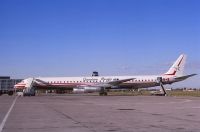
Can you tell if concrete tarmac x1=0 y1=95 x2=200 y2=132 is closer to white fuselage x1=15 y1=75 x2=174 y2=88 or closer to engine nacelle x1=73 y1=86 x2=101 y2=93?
engine nacelle x1=73 y1=86 x2=101 y2=93

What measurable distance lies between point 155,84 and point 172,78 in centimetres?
368

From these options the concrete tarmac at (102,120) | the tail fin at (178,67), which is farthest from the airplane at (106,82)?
the concrete tarmac at (102,120)

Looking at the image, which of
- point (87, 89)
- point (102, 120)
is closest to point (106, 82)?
point (87, 89)

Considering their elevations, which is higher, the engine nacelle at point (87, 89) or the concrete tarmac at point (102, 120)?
the engine nacelle at point (87, 89)

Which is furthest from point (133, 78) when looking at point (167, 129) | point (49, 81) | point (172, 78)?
point (167, 129)

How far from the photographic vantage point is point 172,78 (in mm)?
77688

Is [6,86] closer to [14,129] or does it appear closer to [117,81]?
[117,81]

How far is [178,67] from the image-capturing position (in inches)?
3120

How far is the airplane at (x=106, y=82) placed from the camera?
251 ft

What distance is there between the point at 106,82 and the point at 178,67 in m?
14.8

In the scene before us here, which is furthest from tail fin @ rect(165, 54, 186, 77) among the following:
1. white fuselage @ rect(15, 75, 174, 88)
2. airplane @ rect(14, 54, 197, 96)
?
white fuselage @ rect(15, 75, 174, 88)

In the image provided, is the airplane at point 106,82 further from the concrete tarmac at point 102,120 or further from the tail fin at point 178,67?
the concrete tarmac at point 102,120

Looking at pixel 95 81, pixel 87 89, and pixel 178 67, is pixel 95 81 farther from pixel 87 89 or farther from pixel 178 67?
pixel 178 67

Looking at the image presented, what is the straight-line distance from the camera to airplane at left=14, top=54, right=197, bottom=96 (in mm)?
76625
